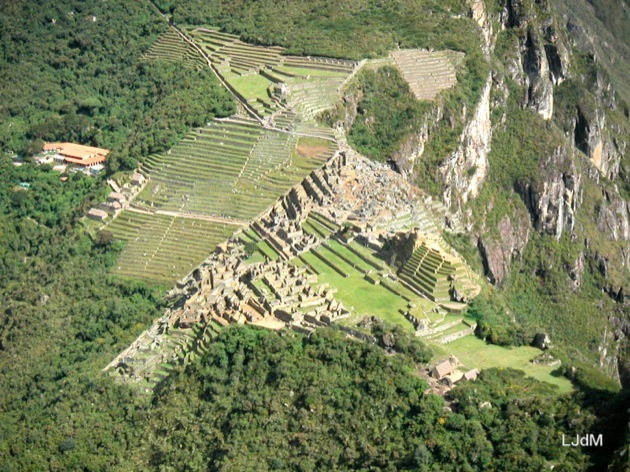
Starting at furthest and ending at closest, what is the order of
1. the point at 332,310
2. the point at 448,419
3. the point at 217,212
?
the point at 217,212 → the point at 332,310 → the point at 448,419

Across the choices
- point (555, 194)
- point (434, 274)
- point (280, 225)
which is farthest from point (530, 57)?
point (434, 274)

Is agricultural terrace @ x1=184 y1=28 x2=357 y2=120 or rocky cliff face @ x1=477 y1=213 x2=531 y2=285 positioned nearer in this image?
agricultural terrace @ x1=184 y1=28 x2=357 y2=120

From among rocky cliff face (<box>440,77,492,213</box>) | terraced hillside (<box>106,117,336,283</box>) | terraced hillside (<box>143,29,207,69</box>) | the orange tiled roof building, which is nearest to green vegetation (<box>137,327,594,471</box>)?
terraced hillside (<box>106,117,336,283</box>)

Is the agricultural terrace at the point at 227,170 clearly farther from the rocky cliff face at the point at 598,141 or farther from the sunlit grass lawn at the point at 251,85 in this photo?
the rocky cliff face at the point at 598,141

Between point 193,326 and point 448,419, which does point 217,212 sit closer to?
point 193,326

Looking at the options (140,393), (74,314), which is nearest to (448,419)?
(140,393)

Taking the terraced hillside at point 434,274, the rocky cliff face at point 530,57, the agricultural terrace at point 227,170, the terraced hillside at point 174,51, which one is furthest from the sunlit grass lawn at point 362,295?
the rocky cliff face at point 530,57

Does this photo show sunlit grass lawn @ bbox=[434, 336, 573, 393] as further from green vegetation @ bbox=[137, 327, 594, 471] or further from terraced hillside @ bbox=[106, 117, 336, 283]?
terraced hillside @ bbox=[106, 117, 336, 283]
